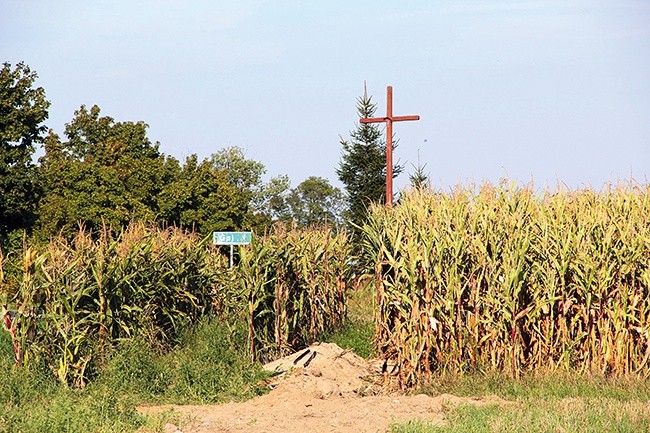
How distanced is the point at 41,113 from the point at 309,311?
26.6m

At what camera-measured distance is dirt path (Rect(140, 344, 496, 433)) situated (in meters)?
10.4

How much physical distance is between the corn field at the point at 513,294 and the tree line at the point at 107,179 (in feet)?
67.9

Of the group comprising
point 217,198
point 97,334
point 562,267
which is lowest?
point 97,334

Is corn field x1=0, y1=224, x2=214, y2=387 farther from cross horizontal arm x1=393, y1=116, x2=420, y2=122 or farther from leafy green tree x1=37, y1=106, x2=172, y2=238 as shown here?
leafy green tree x1=37, y1=106, x2=172, y2=238

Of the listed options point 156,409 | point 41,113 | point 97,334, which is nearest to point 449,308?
point 156,409

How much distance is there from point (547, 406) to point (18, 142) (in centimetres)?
3370

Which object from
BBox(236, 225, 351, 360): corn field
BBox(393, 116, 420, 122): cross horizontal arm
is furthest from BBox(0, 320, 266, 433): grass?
BBox(393, 116, 420, 122): cross horizontal arm

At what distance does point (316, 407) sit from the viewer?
38.2ft

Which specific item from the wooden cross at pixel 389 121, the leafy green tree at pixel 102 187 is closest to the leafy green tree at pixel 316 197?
the leafy green tree at pixel 102 187

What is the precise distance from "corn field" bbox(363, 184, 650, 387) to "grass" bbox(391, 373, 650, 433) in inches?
19.6

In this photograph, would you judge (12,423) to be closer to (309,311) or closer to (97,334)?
(97,334)

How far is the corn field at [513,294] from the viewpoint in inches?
491

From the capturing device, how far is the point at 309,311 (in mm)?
17438

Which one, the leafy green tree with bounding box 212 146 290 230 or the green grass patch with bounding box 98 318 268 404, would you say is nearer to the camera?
the green grass patch with bounding box 98 318 268 404
